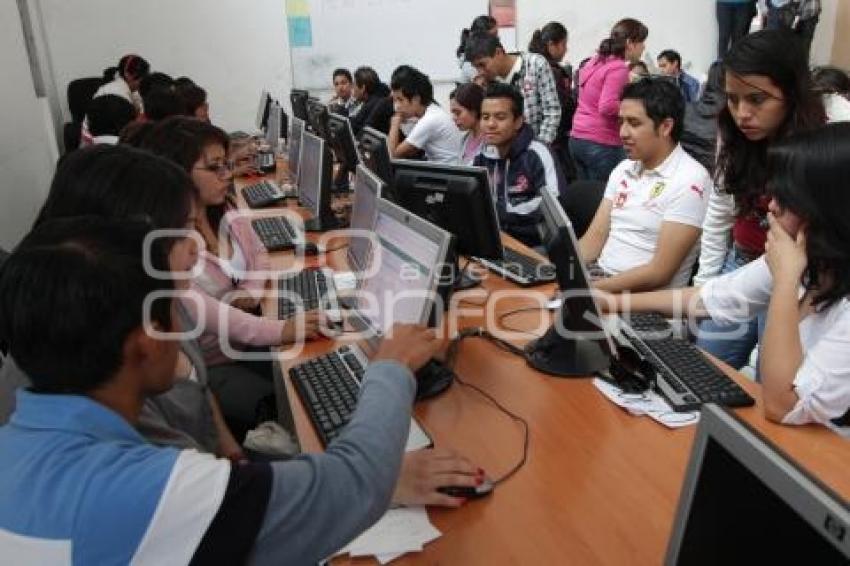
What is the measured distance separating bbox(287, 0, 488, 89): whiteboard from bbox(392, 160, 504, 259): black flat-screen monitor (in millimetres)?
4951

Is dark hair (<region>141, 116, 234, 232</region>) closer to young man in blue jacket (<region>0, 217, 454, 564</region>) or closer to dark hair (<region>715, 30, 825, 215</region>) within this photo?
young man in blue jacket (<region>0, 217, 454, 564</region>)

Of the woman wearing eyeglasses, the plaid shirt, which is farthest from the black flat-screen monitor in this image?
the plaid shirt

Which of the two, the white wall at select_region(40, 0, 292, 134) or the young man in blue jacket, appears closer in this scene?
the young man in blue jacket

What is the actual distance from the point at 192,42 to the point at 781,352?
20.4 feet

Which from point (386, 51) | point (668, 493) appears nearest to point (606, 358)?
point (668, 493)

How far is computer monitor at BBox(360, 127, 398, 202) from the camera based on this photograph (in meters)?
2.28

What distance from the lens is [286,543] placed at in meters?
0.82

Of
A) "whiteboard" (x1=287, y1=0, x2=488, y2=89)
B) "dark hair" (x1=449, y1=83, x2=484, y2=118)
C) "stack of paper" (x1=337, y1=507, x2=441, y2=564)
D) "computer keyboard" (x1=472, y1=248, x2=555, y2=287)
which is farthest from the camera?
"whiteboard" (x1=287, y1=0, x2=488, y2=89)

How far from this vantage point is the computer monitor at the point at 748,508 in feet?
1.68

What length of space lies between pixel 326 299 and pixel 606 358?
0.90 meters

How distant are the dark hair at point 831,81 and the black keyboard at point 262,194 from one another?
2460 millimetres

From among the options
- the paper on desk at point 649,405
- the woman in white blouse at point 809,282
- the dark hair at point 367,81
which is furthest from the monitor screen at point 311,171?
the dark hair at point 367,81

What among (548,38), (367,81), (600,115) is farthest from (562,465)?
(367,81)

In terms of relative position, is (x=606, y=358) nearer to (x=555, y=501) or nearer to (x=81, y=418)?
(x=555, y=501)
